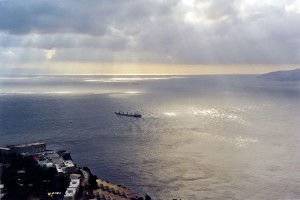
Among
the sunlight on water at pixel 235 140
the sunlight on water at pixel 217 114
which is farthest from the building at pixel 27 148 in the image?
the sunlight on water at pixel 217 114

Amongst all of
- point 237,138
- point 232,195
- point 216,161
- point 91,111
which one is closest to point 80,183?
point 232,195

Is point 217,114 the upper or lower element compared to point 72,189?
upper

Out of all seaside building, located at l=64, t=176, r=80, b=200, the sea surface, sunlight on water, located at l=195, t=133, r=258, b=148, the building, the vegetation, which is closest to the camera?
seaside building, located at l=64, t=176, r=80, b=200

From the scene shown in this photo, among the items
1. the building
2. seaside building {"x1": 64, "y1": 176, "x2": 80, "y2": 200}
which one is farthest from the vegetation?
the building

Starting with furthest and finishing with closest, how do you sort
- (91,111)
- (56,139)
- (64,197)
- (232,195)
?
(91,111) < (56,139) < (232,195) < (64,197)

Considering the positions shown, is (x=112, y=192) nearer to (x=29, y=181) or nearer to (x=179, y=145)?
(x=29, y=181)

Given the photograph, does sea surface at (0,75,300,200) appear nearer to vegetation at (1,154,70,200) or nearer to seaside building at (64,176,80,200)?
seaside building at (64,176,80,200)

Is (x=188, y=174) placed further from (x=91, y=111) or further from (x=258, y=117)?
(x=91, y=111)

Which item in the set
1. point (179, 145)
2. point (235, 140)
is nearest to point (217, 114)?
point (235, 140)

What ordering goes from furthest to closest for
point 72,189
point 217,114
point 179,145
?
1. point 217,114
2. point 179,145
3. point 72,189
